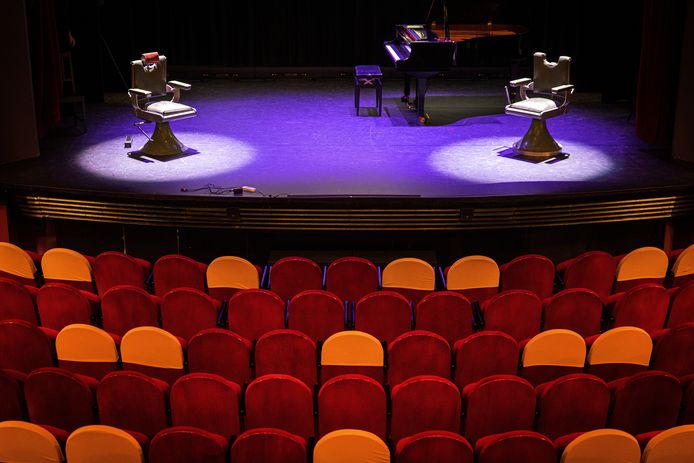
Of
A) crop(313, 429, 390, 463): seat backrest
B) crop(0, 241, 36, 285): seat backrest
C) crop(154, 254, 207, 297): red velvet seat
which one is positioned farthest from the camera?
crop(0, 241, 36, 285): seat backrest

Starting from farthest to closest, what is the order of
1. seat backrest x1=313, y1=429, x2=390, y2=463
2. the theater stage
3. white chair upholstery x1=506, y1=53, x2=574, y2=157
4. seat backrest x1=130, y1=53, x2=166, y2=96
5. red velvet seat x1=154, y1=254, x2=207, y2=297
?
seat backrest x1=130, y1=53, x2=166, y2=96
white chair upholstery x1=506, y1=53, x2=574, y2=157
the theater stage
red velvet seat x1=154, y1=254, x2=207, y2=297
seat backrest x1=313, y1=429, x2=390, y2=463

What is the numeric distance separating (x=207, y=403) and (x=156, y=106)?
14.0 ft

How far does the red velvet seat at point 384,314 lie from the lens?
473 centimetres

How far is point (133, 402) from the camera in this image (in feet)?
12.6

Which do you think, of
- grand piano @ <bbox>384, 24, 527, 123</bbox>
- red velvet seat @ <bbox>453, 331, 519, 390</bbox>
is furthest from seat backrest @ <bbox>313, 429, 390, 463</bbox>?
grand piano @ <bbox>384, 24, 527, 123</bbox>

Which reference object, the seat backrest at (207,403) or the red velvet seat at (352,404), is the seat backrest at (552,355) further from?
the seat backrest at (207,403)

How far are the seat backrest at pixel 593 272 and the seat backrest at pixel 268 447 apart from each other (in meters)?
2.75

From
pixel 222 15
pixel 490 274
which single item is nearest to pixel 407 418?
pixel 490 274

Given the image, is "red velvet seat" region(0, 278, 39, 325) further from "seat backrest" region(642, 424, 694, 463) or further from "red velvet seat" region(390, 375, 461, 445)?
"seat backrest" region(642, 424, 694, 463)

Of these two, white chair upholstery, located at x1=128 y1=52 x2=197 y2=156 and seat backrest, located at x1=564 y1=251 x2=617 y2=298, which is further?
white chair upholstery, located at x1=128 y1=52 x2=197 y2=156

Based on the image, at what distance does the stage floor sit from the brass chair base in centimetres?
11

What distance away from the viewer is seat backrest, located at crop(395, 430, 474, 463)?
3316 millimetres

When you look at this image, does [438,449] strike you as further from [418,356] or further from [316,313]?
[316,313]

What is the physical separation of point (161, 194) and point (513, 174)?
2843mm
